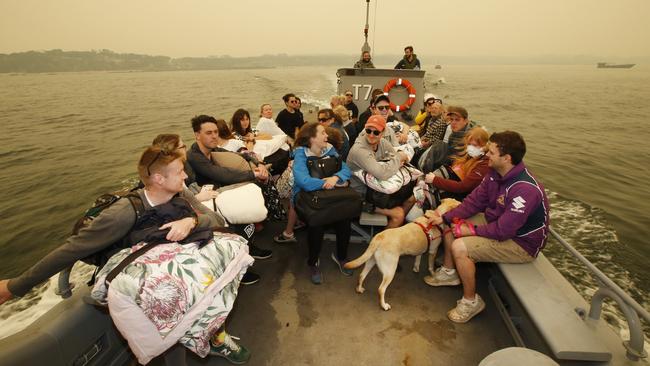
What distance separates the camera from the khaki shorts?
2818 mm

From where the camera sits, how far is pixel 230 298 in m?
1.96

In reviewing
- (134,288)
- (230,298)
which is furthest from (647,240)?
(134,288)

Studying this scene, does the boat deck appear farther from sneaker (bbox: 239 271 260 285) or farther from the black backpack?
the black backpack

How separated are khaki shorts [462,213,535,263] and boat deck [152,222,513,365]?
2.16 feet

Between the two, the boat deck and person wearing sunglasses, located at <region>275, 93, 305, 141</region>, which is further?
person wearing sunglasses, located at <region>275, 93, 305, 141</region>

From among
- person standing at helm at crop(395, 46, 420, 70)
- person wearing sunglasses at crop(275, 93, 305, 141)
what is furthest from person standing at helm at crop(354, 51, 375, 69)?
person wearing sunglasses at crop(275, 93, 305, 141)

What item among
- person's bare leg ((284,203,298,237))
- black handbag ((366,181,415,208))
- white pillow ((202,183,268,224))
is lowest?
person's bare leg ((284,203,298,237))

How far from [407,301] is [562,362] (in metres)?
1.34

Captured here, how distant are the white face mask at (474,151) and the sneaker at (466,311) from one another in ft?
5.41

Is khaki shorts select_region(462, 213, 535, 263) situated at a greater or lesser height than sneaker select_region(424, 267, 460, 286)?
greater

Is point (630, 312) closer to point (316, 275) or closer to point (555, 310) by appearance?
point (555, 310)

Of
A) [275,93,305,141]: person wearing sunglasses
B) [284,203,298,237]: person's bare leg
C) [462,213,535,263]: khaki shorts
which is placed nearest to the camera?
[462,213,535,263]: khaki shorts

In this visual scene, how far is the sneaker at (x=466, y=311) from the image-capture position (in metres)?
2.95

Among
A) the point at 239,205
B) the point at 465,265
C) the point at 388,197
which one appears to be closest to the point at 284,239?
the point at 239,205
